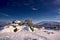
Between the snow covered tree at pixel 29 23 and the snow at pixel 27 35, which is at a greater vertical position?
the snow covered tree at pixel 29 23

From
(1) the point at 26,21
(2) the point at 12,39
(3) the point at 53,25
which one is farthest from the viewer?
(3) the point at 53,25

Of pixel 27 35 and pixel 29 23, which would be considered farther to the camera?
pixel 29 23

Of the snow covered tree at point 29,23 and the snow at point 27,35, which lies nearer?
the snow at point 27,35

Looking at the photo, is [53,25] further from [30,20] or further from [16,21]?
[16,21]

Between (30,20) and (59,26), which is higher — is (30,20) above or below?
above

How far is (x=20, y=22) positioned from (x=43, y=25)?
14.4 ft

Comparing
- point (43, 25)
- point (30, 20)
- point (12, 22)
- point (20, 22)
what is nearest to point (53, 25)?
point (43, 25)

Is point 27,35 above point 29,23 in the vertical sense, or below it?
below

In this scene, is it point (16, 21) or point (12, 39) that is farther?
point (16, 21)

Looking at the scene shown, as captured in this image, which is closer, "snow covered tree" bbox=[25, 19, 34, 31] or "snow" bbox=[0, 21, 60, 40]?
"snow" bbox=[0, 21, 60, 40]

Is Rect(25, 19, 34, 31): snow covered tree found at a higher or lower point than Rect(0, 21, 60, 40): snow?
higher

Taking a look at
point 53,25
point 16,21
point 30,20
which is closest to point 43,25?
point 53,25

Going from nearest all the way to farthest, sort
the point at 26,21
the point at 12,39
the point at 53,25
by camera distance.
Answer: the point at 12,39
the point at 26,21
the point at 53,25

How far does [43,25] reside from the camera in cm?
1348
